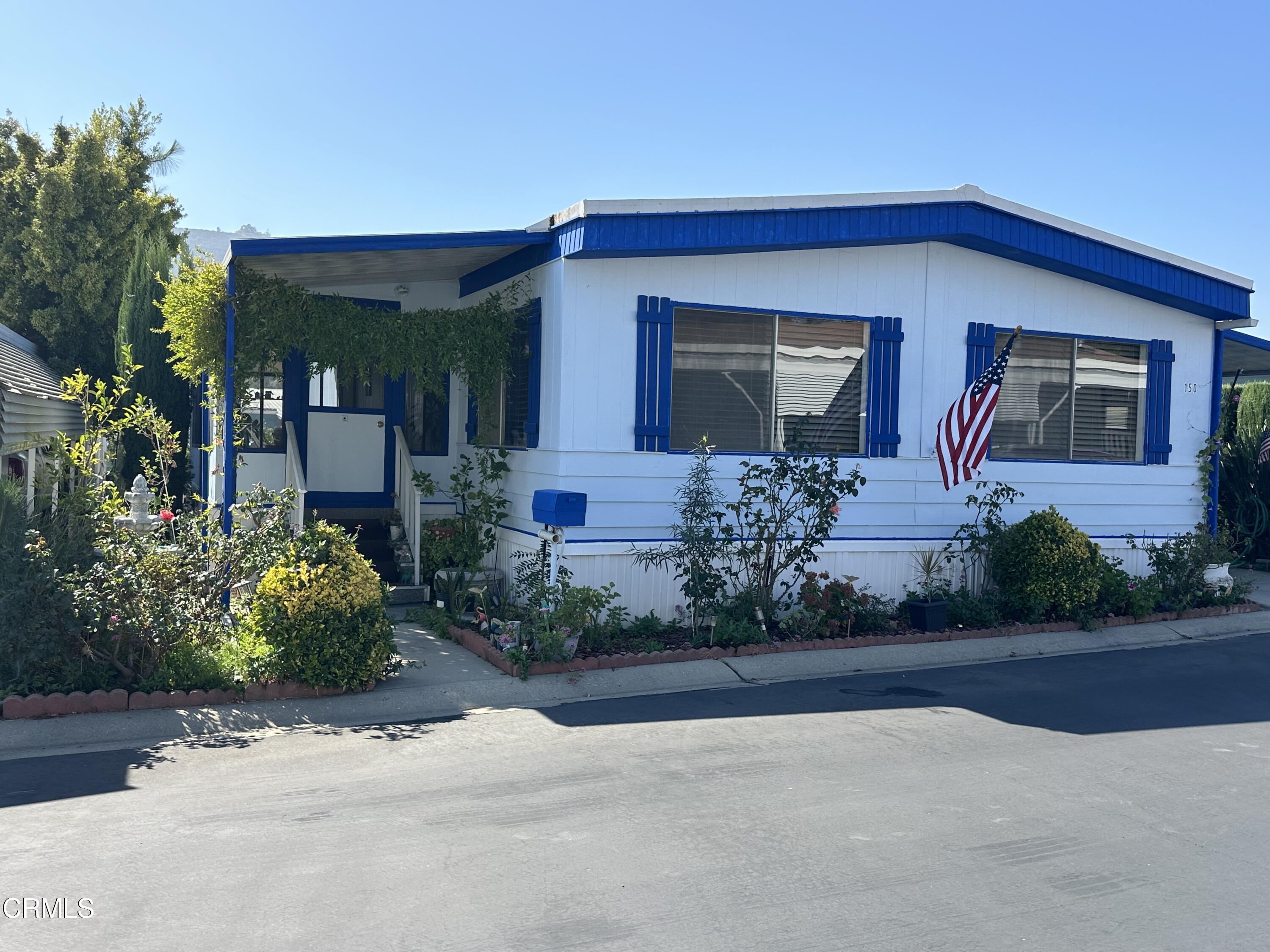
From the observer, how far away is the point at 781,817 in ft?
17.9

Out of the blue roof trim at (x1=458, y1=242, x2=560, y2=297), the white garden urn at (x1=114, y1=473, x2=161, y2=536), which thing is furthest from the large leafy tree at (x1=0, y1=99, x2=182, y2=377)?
the blue roof trim at (x1=458, y1=242, x2=560, y2=297)

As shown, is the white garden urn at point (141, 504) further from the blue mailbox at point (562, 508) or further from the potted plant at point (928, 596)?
the potted plant at point (928, 596)

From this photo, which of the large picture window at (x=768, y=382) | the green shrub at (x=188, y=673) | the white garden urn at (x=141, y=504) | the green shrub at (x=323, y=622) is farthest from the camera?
the white garden urn at (x=141, y=504)

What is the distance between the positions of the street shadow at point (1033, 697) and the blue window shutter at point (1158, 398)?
114 inches

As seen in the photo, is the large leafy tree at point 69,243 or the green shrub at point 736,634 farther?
the large leafy tree at point 69,243

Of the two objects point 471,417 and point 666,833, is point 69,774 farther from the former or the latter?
point 471,417

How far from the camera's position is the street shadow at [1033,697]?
7555mm

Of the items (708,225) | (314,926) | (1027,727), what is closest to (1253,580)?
(1027,727)

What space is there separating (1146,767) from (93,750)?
247 inches

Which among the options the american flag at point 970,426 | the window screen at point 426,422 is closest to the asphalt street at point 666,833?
the american flag at point 970,426

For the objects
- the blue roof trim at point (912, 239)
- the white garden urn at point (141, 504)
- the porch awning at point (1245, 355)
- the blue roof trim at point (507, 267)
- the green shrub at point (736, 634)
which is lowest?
the green shrub at point (736, 634)

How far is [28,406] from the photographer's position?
11.6 m

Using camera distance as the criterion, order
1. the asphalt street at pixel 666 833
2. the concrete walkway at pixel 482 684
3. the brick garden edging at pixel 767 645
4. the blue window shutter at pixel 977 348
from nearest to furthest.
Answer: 1. the asphalt street at pixel 666 833
2. the concrete walkway at pixel 482 684
3. the brick garden edging at pixel 767 645
4. the blue window shutter at pixel 977 348

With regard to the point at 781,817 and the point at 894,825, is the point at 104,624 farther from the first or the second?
the point at 894,825
